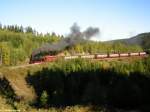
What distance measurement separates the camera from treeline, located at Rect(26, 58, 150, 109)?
3956cm

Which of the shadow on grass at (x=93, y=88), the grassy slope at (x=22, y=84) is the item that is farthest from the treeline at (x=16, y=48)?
the shadow on grass at (x=93, y=88)

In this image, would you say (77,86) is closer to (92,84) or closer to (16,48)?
(92,84)

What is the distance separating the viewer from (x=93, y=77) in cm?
4656

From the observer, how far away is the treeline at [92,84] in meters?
39.6

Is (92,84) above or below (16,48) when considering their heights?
below

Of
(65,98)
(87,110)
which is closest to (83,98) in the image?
(65,98)

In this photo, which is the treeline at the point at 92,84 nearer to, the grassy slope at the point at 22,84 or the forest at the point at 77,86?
the forest at the point at 77,86

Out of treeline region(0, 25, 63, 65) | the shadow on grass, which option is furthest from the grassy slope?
treeline region(0, 25, 63, 65)

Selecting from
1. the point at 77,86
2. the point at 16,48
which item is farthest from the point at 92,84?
the point at 16,48

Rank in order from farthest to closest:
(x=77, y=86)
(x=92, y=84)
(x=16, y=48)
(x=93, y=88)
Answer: (x=16, y=48)
(x=77, y=86)
(x=92, y=84)
(x=93, y=88)

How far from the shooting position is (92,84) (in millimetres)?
44969

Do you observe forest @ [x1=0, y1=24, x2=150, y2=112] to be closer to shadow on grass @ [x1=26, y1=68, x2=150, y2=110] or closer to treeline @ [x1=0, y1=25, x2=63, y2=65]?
shadow on grass @ [x1=26, y1=68, x2=150, y2=110]


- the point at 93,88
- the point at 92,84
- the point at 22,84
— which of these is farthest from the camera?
the point at 22,84

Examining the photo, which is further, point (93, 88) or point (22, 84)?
point (22, 84)
